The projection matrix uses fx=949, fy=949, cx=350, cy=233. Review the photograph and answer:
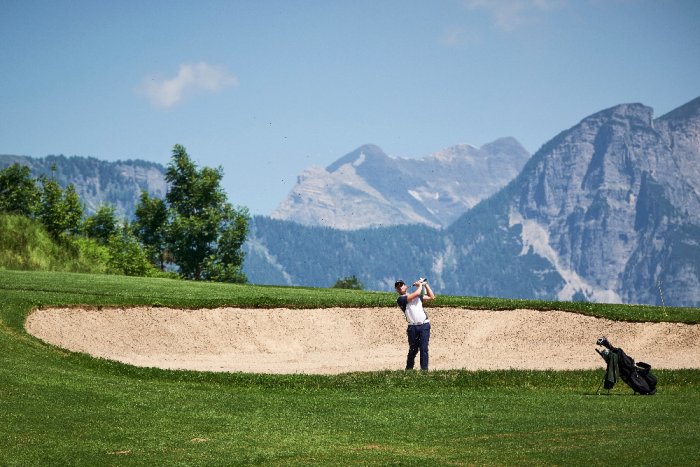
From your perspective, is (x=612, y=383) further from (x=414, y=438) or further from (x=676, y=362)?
(x=676, y=362)

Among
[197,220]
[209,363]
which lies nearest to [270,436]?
[209,363]

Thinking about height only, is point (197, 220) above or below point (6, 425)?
above

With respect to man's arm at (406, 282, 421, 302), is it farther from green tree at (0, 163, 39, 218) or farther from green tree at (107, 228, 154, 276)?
green tree at (0, 163, 39, 218)

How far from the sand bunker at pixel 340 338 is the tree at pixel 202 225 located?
8924 cm

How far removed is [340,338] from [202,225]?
303 feet

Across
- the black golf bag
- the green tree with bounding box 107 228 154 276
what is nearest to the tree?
the green tree with bounding box 107 228 154 276

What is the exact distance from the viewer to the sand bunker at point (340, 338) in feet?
117

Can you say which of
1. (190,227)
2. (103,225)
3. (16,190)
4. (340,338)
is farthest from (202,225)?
(340,338)

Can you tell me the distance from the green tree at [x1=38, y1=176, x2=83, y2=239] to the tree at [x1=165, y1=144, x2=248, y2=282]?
20.0 meters

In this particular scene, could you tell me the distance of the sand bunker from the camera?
3575 cm

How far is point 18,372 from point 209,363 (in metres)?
10.9

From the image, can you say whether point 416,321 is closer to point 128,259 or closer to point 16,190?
point 128,259

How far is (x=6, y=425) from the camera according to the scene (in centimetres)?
1934

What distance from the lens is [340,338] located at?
1604 inches
